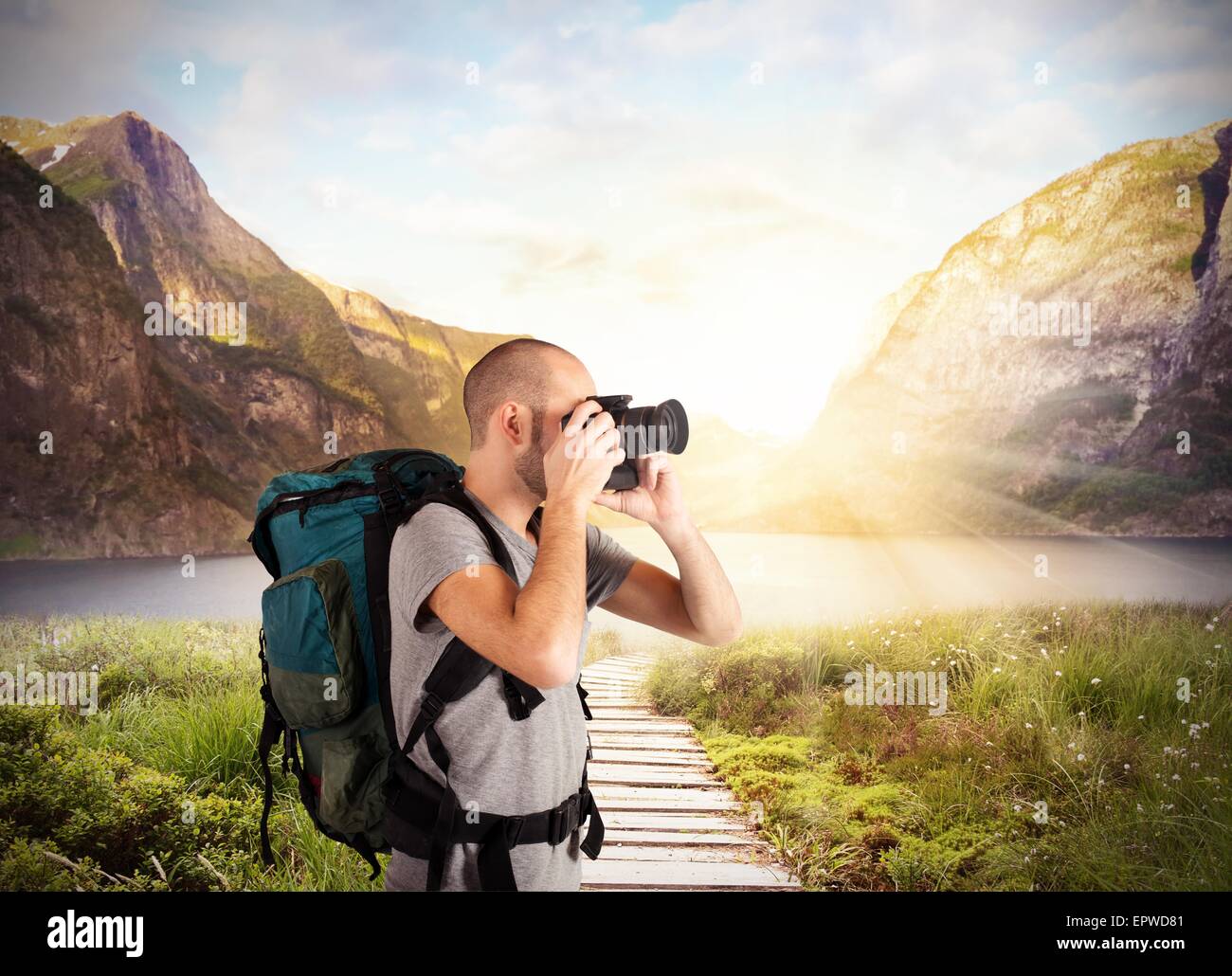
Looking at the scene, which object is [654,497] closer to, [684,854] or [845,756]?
[684,854]

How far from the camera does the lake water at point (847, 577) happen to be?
457 centimetres

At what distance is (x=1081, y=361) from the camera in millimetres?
4773

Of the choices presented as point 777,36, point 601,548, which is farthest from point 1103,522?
point 601,548

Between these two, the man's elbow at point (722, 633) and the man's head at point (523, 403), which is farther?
the man's elbow at point (722, 633)

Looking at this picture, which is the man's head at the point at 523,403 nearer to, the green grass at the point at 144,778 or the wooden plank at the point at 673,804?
the green grass at the point at 144,778

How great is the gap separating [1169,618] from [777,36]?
3828 millimetres

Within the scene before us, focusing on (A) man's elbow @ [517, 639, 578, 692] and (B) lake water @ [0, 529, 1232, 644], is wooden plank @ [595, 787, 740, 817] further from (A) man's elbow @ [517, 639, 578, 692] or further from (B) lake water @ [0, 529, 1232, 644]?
(A) man's elbow @ [517, 639, 578, 692]

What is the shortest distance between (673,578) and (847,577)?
128 inches

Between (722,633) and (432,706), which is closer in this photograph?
(432,706)

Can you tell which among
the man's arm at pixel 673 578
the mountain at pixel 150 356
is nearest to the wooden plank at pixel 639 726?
the mountain at pixel 150 356

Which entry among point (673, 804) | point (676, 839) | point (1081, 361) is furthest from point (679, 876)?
point (1081, 361)

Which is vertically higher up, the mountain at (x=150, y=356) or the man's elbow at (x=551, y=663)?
the mountain at (x=150, y=356)

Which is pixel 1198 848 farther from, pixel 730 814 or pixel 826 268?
pixel 826 268

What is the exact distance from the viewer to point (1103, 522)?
4.75 m
